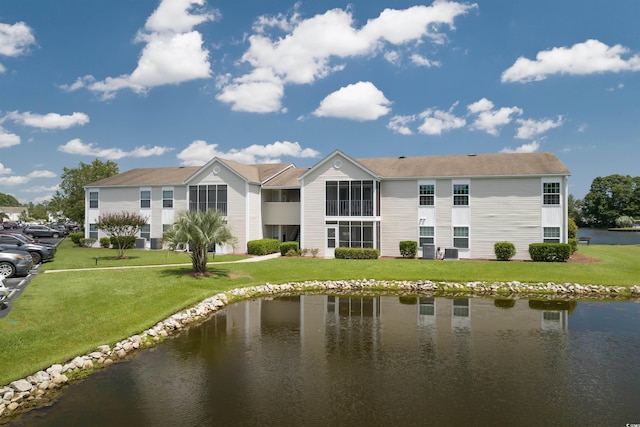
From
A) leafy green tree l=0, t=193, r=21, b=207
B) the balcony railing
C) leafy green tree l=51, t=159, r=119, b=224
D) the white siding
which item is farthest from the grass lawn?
leafy green tree l=0, t=193, r=21, b=207

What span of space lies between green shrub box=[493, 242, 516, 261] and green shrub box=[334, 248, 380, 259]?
8.11m

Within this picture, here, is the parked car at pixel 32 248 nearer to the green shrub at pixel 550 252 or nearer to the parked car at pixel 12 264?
the parked car at pixel 12 264

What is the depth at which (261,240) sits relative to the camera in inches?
1302

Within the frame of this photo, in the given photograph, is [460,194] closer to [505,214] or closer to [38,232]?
[505,214]

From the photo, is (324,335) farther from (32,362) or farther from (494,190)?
(494,190)

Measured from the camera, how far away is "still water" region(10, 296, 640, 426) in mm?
8562

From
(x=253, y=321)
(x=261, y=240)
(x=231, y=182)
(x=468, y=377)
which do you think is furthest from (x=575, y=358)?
(x=231, y=182)

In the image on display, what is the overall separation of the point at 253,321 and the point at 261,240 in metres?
17.1

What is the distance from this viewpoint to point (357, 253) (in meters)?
30.3

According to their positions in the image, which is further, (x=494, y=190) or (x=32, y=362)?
(x=494, y=190)

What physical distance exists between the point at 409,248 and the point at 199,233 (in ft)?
50.0

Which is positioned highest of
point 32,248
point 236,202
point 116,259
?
point 236,202

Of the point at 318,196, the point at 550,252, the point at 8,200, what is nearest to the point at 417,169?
the point at 318,196

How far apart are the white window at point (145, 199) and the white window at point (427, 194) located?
23.3 metres
